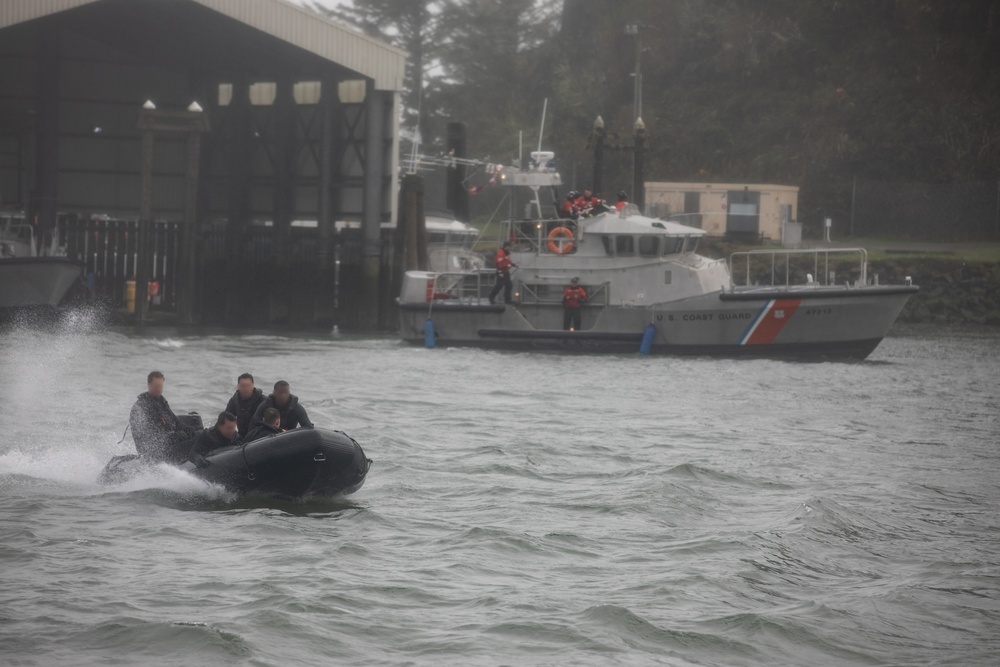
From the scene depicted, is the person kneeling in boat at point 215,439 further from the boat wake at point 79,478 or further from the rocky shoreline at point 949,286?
the rocky shoreline at point 949,286

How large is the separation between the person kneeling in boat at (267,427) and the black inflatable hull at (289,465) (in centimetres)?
16

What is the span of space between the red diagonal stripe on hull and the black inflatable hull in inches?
637

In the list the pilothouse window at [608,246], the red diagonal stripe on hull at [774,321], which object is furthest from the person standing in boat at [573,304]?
the red diagonal stripe on hull at [774,321]

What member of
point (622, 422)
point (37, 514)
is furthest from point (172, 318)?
point (37, 514)

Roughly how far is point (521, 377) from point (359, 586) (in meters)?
16.2

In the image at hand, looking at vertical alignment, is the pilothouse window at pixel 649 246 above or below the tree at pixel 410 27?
below

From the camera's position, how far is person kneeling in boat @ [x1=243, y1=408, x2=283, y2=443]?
14117 mm

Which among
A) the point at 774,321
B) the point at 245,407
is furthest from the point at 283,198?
the point at 245,407

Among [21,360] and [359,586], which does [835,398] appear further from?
[21,360]

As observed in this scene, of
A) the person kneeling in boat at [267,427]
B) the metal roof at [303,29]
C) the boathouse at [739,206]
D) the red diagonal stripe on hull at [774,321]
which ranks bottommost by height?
the person kneeling in boat at [267,427]

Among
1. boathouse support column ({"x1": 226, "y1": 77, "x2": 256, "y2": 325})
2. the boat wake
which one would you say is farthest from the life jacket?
the boat wake

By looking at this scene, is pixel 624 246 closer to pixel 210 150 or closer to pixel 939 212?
pixel 210 150

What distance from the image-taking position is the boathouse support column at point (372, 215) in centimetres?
3738

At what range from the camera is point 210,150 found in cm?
4259
